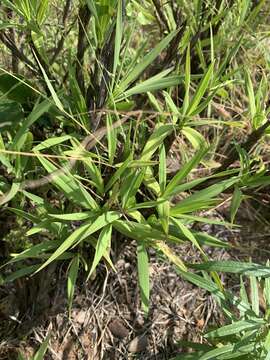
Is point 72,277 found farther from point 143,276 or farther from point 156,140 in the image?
point 156,140

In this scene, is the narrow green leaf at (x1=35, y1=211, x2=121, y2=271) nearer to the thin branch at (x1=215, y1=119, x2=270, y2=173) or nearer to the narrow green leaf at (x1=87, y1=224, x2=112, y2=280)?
the narrow green leaf at (x1=87, y1=224, x2=112, y2=280)

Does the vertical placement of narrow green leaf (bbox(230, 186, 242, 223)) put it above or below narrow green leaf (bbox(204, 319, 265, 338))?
above

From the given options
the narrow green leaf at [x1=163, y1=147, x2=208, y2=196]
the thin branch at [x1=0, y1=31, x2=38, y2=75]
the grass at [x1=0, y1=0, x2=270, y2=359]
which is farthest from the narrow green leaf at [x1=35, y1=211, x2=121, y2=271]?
the thin branch at [x1=0, y1=31, x2=38, y2=75]

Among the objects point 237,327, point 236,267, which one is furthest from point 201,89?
point 237,327

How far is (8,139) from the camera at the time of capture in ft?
3.66

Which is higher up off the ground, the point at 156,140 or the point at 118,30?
the point at 118,30

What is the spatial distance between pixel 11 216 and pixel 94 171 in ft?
1.14

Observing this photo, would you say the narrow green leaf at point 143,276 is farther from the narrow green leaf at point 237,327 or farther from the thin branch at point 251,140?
the thin branch at point 251,140

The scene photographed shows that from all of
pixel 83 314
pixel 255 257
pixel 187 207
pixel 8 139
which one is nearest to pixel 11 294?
pixel 83 314

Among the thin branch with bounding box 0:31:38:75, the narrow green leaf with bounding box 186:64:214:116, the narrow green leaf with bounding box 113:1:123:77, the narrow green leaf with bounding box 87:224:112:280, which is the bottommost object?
the narrow green leaf with bounding box 87:224:112:280

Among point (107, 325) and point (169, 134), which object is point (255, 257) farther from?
point (169, 134)

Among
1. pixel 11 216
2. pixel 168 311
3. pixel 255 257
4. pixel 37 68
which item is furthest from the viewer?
pixel 255 257

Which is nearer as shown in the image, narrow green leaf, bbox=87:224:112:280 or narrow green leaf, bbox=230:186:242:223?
narrow green leaf, bbox=87:224:112:280

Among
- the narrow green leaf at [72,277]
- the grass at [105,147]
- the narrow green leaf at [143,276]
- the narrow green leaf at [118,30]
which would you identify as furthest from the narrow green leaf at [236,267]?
the narrow green leaf at [118,30]
